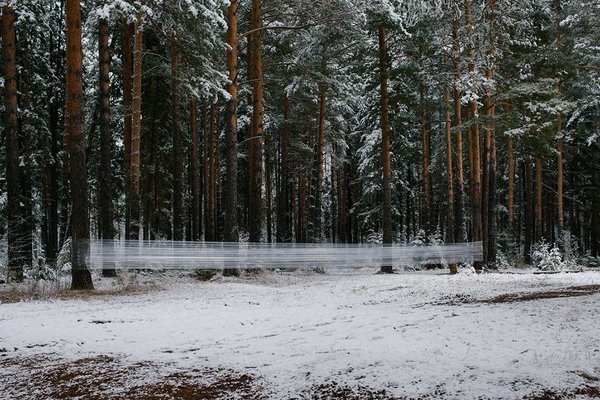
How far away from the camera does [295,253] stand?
19312 millimetres

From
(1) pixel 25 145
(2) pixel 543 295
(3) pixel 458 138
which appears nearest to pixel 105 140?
(1) pixel 25 145

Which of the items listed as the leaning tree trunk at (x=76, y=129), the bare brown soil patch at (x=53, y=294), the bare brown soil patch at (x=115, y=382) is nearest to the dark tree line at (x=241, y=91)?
the leaning tree trunk at (x=76, y=129)

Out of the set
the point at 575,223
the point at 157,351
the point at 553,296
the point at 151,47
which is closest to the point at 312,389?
the point at 157,351

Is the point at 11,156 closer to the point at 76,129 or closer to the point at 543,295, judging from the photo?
the point at 76,129

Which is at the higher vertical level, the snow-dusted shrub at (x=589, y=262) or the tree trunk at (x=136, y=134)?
the tree trunk at (x=136, y=134)

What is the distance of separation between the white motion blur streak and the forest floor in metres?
4.83

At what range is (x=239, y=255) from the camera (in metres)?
14.6

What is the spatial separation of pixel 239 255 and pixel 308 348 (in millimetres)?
9891

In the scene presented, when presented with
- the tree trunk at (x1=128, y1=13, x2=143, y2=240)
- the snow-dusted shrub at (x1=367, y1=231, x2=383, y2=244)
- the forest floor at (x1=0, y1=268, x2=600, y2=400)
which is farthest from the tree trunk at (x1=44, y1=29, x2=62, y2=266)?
the snow-dusted shrub at (x1=367, y1=231, x2=383, y2=244)

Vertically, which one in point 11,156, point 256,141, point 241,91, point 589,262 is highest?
point 241,91

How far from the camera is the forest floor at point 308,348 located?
12.1 ft

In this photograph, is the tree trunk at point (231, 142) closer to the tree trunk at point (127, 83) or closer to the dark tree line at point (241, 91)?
the dark tree line at point (241, 91)

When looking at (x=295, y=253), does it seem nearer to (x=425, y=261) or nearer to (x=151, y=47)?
(x=425, y=261)

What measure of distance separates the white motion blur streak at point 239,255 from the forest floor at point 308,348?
4.83 m
